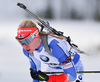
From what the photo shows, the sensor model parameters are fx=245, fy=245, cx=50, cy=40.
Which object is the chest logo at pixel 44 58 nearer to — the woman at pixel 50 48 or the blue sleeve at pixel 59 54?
the woman at pixel 50 48

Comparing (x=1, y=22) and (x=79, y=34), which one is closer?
(x=79, y=34)

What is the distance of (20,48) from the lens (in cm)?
667

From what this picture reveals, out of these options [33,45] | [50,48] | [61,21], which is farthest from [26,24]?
[61,21]

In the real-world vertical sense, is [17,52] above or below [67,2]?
below

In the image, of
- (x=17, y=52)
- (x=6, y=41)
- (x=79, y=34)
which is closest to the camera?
(x=17, y=52)

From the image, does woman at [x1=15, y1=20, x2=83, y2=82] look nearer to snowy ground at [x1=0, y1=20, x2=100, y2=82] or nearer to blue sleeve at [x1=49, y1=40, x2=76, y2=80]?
blue sleeve at [x1=49, y1=40, x2=76, y2=80]

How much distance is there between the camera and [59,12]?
1039 centimetres

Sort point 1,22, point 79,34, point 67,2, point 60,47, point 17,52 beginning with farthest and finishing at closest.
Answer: point 67,2 → point 1,22 → point 79,34 → point 17,52 → point 60,47

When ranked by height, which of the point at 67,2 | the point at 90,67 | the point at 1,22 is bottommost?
the point at 90,67

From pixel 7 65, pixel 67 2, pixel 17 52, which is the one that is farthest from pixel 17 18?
pixel 7 65

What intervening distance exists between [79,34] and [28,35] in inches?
238

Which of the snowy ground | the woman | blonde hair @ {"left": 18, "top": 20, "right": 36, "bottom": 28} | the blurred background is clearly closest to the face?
the woman

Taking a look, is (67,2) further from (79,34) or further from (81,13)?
(79,34)

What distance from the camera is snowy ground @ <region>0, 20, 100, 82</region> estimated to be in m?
4.32
